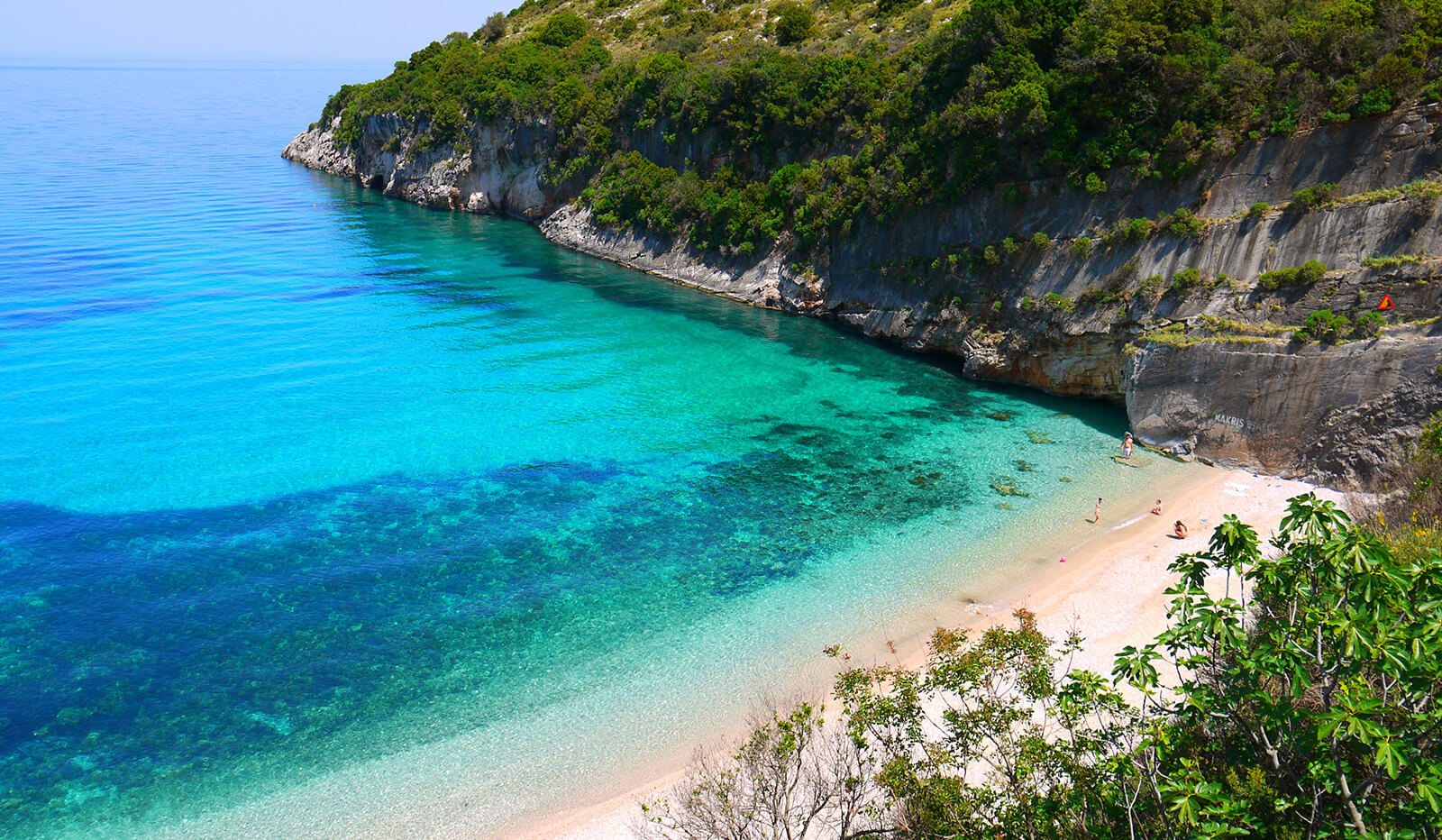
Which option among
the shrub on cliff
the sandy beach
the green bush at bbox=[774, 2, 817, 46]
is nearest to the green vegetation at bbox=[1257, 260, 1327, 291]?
the sandy beach

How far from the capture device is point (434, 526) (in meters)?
25.6

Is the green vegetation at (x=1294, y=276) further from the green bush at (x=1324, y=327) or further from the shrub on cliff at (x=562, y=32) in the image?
the shrub on cliff at (x=562, y=32)

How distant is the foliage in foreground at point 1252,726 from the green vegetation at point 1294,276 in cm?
1936

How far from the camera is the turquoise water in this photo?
55.5 feet

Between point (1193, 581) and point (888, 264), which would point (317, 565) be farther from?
point (888, 264)

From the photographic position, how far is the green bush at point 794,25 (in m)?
63.0

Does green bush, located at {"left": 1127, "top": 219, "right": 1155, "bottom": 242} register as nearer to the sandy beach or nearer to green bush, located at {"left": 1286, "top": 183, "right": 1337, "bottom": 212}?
green bush, located at {"left": 1286, "top": 183, "right": 1337, "bottom": 212}

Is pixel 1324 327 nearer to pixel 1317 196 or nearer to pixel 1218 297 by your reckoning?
pixel 1218 297

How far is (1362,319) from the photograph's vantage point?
1007 inches

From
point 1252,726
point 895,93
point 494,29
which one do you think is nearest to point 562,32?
point 494,29

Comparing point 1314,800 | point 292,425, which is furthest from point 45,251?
point 1314,800

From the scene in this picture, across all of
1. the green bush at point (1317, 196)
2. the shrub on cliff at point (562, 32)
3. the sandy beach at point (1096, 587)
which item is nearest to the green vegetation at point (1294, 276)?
the green bush at point (1317, 196)

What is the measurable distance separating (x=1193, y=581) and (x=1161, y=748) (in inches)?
84.2

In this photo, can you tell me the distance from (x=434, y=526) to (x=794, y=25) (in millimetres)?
52462
